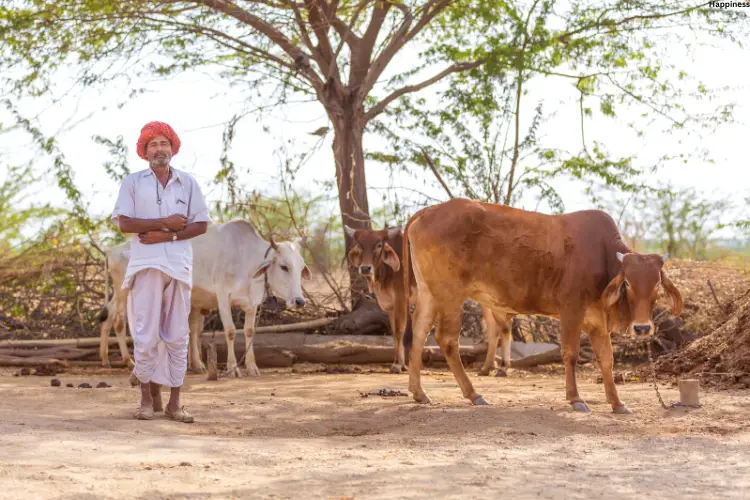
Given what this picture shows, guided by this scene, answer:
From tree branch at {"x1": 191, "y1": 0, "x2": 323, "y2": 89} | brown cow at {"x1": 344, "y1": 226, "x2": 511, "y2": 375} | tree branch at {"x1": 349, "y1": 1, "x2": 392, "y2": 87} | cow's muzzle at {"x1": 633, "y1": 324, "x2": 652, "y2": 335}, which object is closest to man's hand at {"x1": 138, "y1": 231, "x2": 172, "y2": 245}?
cow's muzzle at {"x1": 633, "y1": 324, "x2": 652, "y2": 335}

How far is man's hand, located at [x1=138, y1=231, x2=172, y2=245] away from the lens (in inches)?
251

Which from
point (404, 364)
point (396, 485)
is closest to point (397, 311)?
point (404, 364)

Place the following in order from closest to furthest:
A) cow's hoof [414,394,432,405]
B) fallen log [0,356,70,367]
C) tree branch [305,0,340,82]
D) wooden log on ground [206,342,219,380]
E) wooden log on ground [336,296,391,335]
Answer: cow's hoof [414,394,432,405], wooden log on ground [206,342,219,380], fallen log [0,356,70,367], wooden log on ground [336,296,391,335], tree branch [305,0,340,82]

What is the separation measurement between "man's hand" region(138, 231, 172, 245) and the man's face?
463mm

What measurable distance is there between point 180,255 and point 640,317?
323 centimetres

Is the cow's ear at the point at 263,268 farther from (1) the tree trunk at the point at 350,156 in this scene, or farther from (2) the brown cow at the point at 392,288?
(1) the tree trunk at the point at 350,156

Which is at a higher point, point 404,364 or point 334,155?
point 334,155

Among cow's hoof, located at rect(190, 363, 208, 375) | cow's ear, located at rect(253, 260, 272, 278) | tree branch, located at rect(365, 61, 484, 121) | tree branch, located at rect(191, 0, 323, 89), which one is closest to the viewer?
cow's ear, located at rect(253, 260, 272, 278)

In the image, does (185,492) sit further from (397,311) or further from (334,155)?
(334,155)

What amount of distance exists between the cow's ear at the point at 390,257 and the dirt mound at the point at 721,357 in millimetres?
2740

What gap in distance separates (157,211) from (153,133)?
51 centimetres

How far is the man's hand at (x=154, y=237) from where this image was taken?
638 cm

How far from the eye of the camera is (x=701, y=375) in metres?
8.67

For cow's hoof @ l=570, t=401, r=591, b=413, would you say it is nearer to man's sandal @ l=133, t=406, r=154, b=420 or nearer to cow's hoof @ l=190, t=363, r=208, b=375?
man's sandal @ l=133, t=406, r=154, b=420
